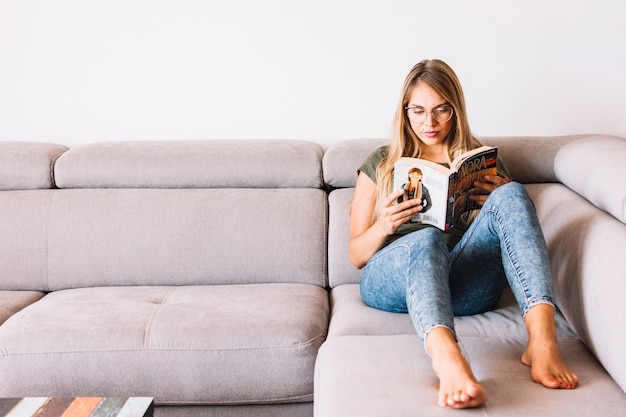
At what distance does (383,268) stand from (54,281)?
Result: 111 centimetres

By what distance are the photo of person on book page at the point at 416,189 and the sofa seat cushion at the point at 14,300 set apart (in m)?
1.18

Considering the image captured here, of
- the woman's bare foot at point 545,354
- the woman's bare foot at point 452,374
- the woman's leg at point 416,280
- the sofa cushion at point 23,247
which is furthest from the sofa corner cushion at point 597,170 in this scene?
the sofa cushion at point 23,247

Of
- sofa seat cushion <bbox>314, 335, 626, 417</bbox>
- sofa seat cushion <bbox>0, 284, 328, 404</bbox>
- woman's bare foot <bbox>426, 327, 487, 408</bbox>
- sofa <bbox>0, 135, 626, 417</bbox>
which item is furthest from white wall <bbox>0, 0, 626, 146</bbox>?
woman's bare foot <bbox>426, 327, 487, 408</bbox>

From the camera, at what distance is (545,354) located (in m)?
1.55

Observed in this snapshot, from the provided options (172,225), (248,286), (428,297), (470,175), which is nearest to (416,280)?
(428,297)

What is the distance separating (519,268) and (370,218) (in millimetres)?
533

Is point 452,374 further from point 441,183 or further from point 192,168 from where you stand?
point 192,168

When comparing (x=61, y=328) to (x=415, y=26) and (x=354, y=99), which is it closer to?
(x=354, y=99)

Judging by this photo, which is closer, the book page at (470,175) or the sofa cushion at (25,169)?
the book page at (470,175)

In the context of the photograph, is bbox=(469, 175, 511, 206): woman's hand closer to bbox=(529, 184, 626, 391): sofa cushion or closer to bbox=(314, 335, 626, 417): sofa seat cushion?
bbox=(529, 184, 626, 391): sofa cushion

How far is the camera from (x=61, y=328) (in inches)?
74.0

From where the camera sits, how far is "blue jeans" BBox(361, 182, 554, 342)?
1.64 m

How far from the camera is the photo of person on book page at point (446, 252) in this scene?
1.54m

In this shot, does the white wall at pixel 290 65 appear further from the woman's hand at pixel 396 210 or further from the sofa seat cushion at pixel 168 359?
the sofa seat cushion at pixel 168 359
